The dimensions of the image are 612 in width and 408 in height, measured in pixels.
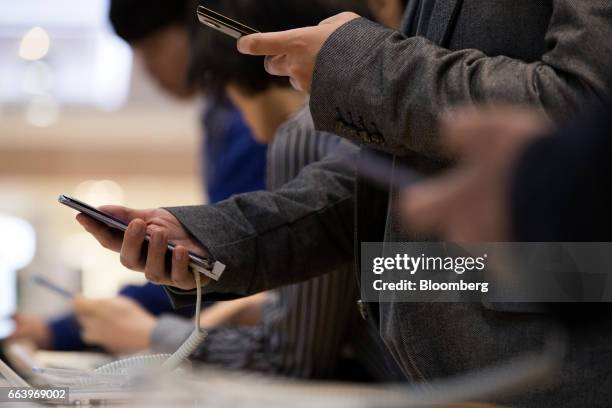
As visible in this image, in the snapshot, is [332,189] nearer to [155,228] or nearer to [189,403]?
[155,228]

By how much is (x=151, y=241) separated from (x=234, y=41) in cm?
53

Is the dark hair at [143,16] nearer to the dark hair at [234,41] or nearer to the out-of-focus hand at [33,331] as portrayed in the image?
the dark hair at [234,41]

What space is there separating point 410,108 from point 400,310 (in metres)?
0.17

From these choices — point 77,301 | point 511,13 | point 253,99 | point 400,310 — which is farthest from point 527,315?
point 77,301

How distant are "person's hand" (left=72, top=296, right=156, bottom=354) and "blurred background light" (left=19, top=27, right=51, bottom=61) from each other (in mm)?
2383

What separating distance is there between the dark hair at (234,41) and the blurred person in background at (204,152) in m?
0.16

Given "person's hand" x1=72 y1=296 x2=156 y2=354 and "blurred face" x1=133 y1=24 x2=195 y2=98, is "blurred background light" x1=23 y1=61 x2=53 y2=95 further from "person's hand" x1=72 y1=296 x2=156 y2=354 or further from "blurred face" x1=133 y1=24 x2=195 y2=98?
"person's hand" x1=72 y1=296 x2=156 y2=354

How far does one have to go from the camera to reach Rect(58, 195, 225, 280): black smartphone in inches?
24.9

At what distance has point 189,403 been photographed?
440 mm

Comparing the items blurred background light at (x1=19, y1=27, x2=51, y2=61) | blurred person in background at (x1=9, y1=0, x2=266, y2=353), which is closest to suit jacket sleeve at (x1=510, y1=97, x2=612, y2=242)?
blurred person in background at (x1=9, y1=0, x2=266, y2=353)

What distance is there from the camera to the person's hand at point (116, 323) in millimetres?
1422

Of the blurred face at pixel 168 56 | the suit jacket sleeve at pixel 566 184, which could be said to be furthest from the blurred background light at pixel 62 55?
the suit jacket sleeve at pixel 566 184

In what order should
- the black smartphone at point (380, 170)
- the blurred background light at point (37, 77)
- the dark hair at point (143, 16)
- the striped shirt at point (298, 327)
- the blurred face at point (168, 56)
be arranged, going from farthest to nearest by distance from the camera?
the blurred background light at point (37, 77) < the blurred face at point (168, 56) < the dark hair at point (143, 16) < the striped shirt at point (298, 327) < the black smartphone at point (380, 170)

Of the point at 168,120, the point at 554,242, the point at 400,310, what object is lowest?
the point at 168,120
